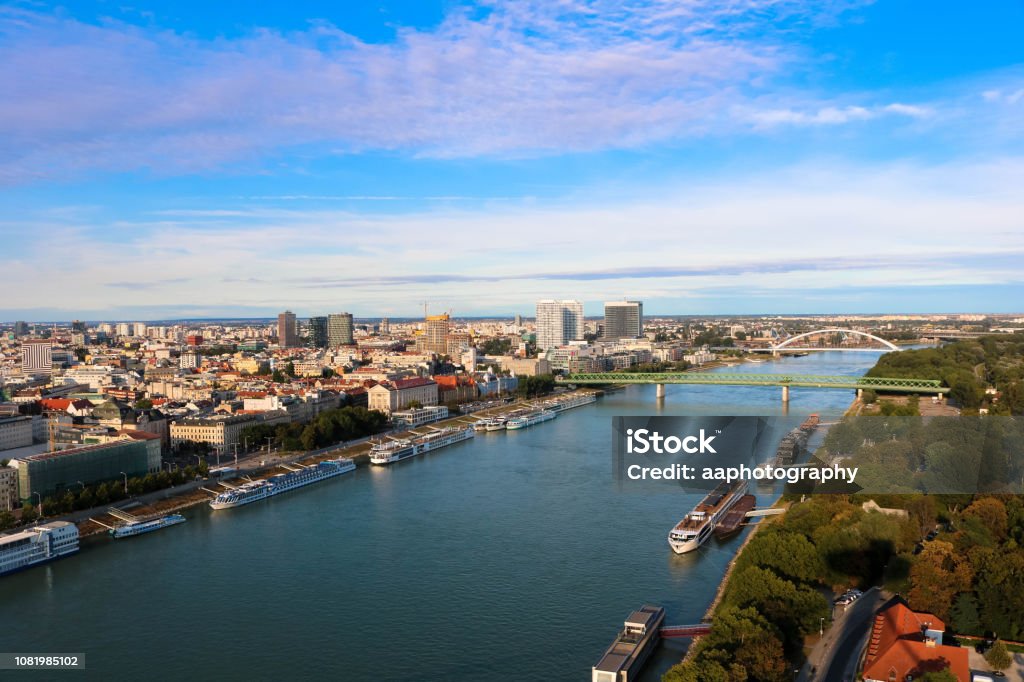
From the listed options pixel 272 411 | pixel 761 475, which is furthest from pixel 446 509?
pixel 272 411

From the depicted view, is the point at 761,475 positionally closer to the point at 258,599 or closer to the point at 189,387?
the point at 258,599

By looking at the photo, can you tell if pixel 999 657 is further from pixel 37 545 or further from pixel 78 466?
pixel 78 466

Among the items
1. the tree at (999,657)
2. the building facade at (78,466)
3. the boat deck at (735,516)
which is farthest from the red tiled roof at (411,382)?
the tree at (999,657)

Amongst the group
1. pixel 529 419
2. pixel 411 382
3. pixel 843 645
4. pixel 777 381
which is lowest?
pixel 529 419

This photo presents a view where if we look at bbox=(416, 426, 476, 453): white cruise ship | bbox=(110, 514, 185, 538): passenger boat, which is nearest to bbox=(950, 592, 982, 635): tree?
bbox=(110, 514, 185, 538): passenger boat

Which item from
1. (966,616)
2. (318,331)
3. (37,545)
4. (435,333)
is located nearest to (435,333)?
(435,333)

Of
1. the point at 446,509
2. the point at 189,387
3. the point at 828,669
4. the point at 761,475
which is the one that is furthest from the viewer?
the point at 189,387
